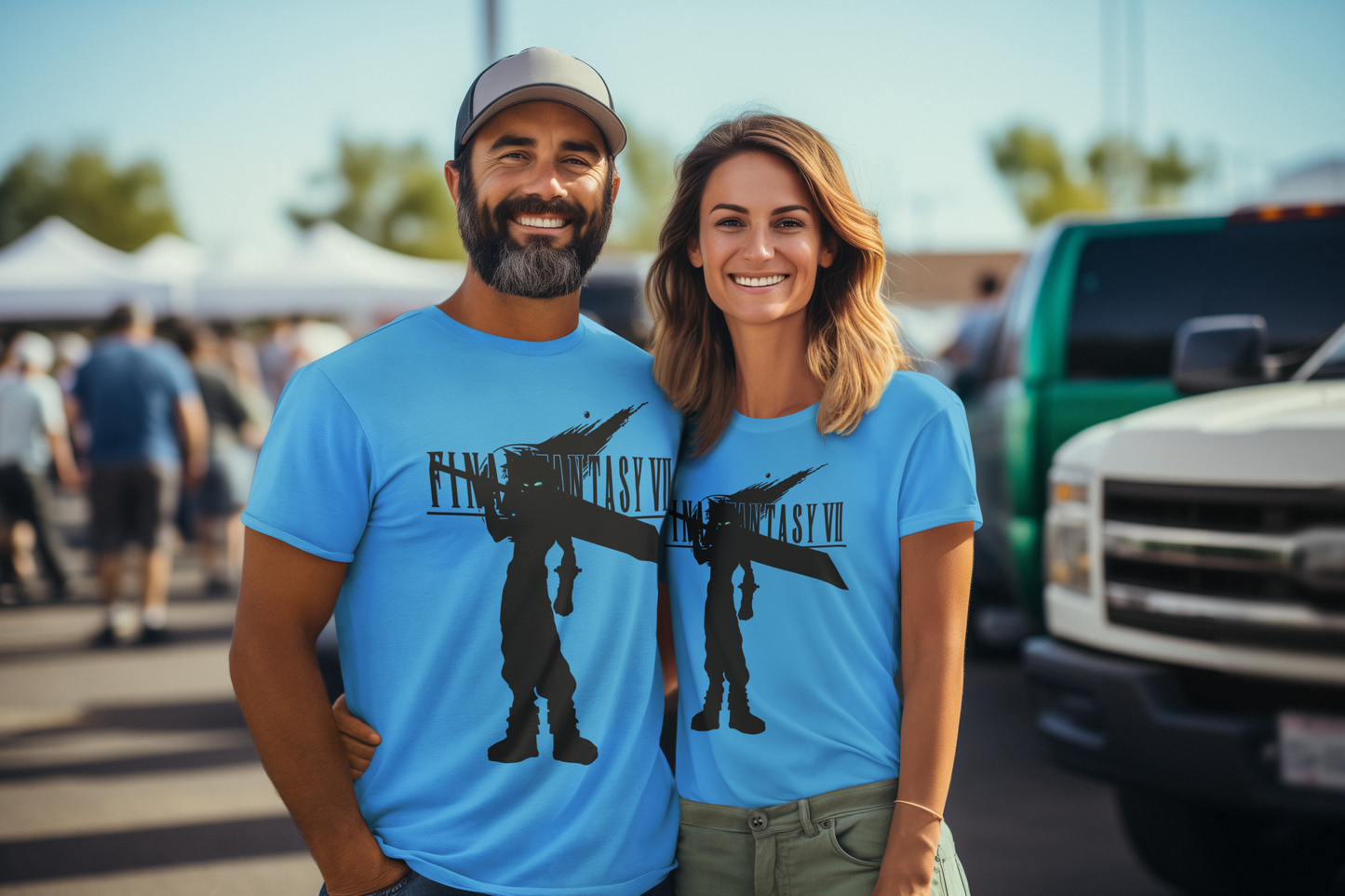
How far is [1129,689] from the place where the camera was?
3.39 metres

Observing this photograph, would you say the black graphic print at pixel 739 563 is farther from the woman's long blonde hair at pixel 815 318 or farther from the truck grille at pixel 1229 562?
the truck grille at pixel 1229 562

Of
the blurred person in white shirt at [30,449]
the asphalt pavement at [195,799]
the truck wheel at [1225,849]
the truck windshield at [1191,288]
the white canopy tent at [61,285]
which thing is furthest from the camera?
the white canopy tent at [61,285]

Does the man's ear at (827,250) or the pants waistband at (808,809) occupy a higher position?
the man's ear at (827,250)

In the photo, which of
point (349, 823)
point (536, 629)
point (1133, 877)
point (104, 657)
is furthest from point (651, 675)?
point (104, 657)

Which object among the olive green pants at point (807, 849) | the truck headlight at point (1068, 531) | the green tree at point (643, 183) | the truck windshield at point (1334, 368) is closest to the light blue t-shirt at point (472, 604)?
the olive green pants at point (807, 849)

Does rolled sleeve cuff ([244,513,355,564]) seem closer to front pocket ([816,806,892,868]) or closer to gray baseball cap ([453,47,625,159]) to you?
gray baseball cap ([453,47,625,159])

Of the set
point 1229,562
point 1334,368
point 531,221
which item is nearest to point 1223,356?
point 1334,368

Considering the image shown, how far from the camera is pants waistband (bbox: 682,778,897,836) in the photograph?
1.90 meters

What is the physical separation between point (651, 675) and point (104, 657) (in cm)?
757

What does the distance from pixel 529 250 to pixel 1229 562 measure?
2432mm

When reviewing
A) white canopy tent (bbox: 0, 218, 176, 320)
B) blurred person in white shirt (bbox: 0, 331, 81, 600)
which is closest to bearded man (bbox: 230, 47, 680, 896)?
blurred person in white shirt (bbox: 0, 331, 81, 600)

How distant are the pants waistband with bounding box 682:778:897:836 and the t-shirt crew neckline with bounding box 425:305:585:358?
93cm

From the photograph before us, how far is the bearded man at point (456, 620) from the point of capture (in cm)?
180

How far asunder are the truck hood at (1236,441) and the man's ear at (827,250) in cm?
173
